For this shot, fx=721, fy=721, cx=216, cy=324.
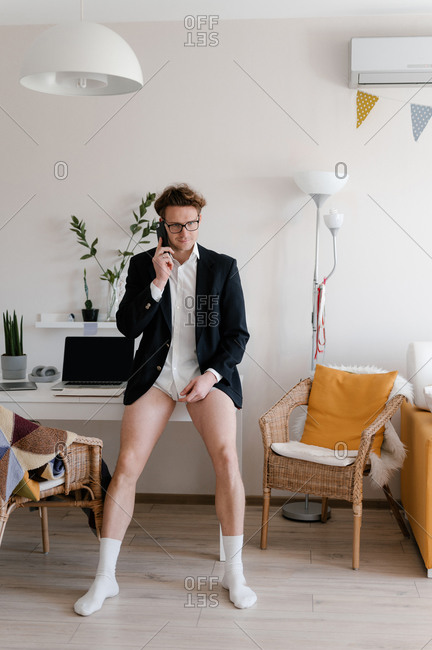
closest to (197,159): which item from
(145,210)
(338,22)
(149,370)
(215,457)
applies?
(145,210)

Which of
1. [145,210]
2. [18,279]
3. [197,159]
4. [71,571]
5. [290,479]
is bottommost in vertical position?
[71,571]

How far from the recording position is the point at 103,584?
2.44 m

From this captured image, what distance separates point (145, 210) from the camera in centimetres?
343

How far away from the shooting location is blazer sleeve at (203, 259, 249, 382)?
274 centimetres

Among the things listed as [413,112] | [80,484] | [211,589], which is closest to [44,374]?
[80,484]

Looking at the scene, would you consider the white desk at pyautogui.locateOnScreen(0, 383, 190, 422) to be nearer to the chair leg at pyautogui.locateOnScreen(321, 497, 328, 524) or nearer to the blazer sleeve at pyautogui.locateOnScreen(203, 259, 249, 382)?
the blazer sleeve at pyautogui.locateOnScreen(203, 259, 249, 382)

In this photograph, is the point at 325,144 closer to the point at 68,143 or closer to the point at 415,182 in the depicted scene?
the point at 415,182

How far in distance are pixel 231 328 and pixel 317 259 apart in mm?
799

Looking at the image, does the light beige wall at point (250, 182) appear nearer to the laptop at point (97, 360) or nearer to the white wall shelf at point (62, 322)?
the white wall shelf at point (62, 322)

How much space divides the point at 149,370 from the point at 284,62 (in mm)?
1664

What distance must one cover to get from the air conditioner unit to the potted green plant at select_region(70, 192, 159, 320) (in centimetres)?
112

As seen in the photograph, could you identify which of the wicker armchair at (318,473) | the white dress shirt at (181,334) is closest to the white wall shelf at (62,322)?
the white dress shirt at (181,334)

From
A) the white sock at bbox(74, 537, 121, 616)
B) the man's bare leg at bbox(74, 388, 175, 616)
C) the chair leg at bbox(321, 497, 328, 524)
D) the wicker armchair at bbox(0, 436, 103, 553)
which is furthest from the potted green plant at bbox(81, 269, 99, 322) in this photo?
the chair leg at bbox(321, 497, 328, 524)

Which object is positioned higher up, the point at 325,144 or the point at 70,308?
the point at 325,144
